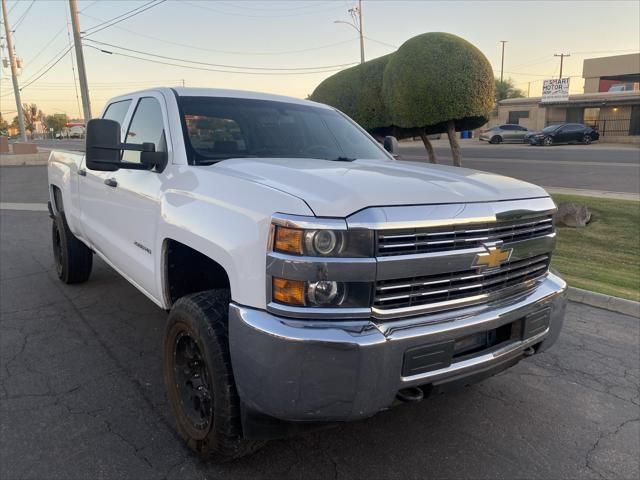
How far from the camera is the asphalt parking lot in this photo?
2.68m

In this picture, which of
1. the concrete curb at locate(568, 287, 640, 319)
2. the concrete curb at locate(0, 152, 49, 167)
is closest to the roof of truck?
the concrete curb at locate(568, 287, 640, 319)

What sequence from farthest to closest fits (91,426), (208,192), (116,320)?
(116,320)
(91,426)
(208,192)

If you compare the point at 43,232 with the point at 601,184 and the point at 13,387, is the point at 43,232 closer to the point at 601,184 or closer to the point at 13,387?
the point at 13,387

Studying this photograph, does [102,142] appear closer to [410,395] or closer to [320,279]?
[320,279]

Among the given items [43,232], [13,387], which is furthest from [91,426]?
[43,232]

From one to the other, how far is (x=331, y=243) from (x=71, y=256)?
4.41m

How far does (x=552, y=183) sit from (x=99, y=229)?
598 inches

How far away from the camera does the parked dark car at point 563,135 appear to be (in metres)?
38.6

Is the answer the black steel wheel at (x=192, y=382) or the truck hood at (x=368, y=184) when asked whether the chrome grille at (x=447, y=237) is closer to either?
the truck hood at (x=368, y=184)

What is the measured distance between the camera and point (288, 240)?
2098 mm

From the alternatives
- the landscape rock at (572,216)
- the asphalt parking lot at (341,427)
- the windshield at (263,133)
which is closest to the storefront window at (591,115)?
the landscape rock at (572,216)

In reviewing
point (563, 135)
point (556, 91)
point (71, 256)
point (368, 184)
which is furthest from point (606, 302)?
point (556, 91)

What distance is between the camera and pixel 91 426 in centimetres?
302

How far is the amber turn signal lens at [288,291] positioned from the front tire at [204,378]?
18.5 inches
